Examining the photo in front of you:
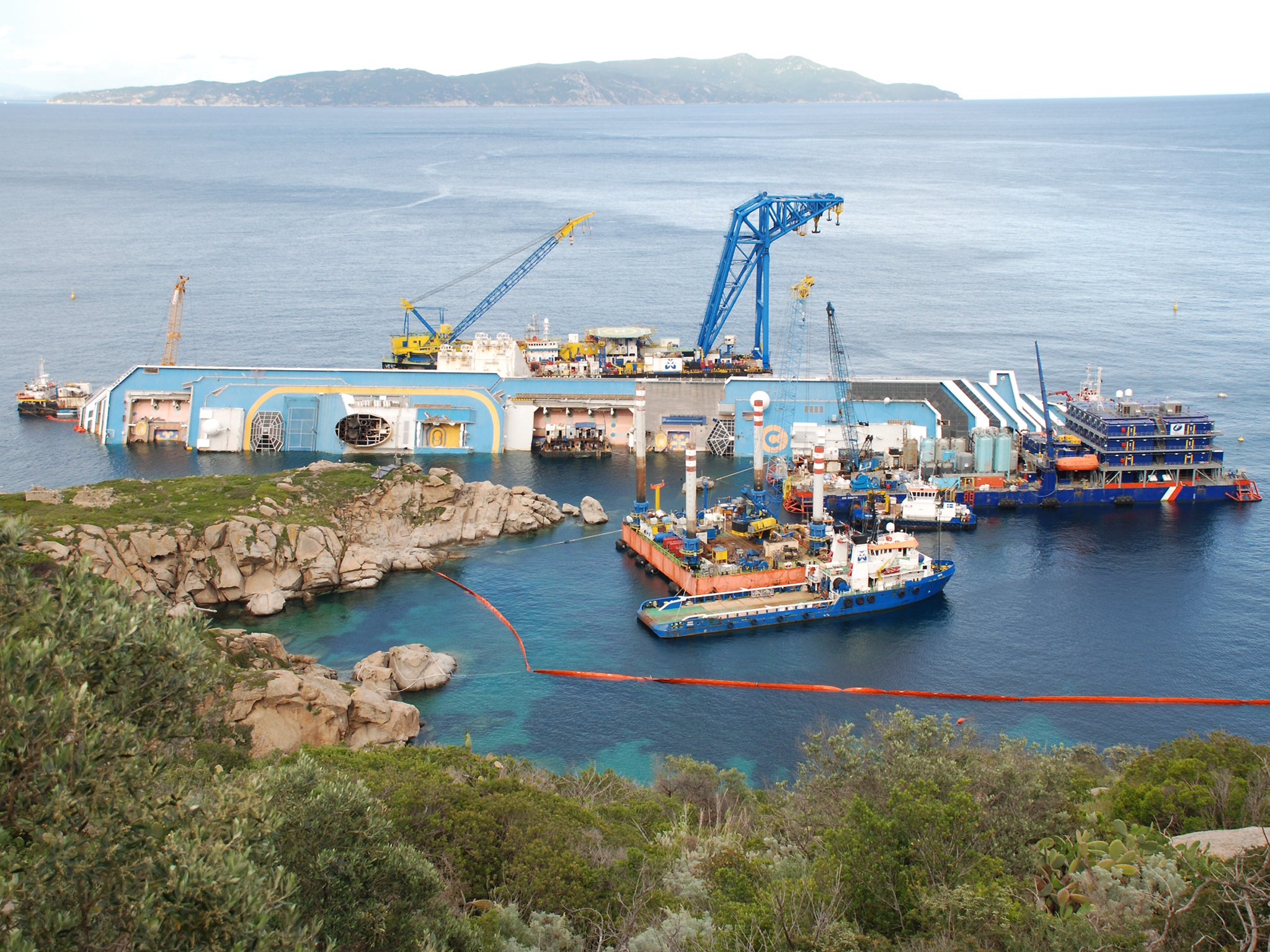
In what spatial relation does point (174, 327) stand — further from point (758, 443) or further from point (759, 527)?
point (759, 527)

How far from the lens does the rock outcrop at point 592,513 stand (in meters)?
66.6

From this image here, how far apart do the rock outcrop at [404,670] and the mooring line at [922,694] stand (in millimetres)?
3714

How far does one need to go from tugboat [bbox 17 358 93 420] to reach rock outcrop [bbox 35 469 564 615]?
2956cm

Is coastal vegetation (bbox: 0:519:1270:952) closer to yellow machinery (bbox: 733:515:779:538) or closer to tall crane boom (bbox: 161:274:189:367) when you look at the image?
yellow machinery (bbox: 733:515:779:538)

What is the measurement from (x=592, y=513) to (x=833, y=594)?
1655cm

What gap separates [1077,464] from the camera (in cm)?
7212

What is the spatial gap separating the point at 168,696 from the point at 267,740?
22.8 metres

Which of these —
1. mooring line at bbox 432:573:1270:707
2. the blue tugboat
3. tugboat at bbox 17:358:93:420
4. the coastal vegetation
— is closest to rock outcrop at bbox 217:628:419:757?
the coastal vegetation

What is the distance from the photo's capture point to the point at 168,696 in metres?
16.7

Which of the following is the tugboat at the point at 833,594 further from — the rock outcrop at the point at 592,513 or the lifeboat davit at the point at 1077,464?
the lifeboat davit at the point at 1077,464

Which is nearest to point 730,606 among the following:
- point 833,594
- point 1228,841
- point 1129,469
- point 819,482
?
point 833,594

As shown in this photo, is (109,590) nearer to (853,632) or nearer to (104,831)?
(104,831)

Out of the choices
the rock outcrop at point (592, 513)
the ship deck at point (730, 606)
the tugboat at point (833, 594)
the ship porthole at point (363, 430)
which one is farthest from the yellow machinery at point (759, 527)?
the ship porthole at point (363, 430)

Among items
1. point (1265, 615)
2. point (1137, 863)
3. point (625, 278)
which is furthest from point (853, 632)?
point (625, 278)
